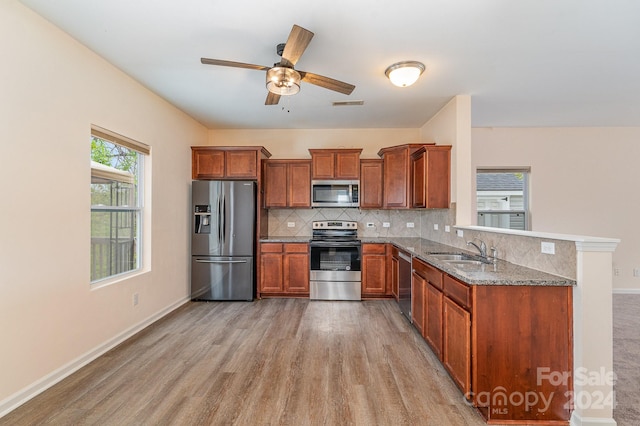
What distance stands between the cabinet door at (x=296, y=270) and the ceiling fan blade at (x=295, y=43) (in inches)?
107

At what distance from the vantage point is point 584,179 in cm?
461

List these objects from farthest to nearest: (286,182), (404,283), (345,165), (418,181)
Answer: (286,182) → (345,165) → (418,181) → (404,283)

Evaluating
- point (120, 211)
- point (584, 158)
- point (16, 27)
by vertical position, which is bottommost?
point (120, 211)

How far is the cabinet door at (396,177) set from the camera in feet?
13.6

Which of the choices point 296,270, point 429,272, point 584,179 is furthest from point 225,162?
point 584,179

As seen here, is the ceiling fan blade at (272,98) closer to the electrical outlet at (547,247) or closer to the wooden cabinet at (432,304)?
the wooden cabinet at (432,304)

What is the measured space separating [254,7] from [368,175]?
2.94 m

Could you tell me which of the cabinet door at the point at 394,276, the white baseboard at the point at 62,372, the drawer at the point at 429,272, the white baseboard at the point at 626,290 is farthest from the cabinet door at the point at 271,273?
the white baseboard at the point at 626,290

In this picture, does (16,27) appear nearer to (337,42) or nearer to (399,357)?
(337,42)

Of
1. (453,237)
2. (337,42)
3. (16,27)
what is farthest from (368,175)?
(16,27)

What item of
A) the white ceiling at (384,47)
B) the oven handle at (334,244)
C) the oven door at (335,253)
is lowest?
the oven door at (335,253)

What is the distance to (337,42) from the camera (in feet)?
7.63

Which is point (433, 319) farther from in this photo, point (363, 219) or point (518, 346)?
point (363, 219)

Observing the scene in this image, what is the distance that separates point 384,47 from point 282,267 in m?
3.12
